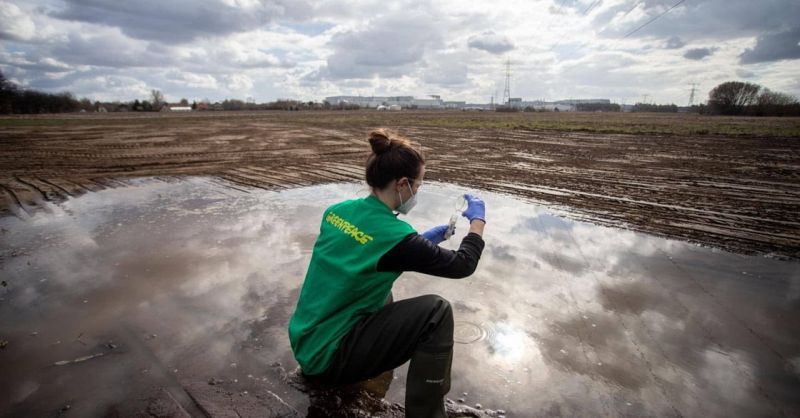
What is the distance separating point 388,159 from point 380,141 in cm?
10

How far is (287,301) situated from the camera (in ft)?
11.6

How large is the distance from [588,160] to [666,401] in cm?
1030

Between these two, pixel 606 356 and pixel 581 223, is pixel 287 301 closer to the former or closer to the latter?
pixel 606 356

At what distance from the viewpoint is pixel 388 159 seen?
2.03 m

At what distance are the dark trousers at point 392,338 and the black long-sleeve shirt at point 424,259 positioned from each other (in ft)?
0.66

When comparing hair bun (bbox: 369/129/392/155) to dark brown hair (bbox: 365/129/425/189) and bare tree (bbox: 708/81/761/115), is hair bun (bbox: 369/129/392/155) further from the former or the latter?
bare tree (bbox: 708/81/761/115)

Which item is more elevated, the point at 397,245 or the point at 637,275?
the point at 397,245

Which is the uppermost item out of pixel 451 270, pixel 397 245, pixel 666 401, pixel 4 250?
pixel 397 245

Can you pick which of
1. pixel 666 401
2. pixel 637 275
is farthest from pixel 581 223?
pixel 666 401

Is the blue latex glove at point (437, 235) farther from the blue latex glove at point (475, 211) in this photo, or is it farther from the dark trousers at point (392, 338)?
the dark trousers at point (392, 338)

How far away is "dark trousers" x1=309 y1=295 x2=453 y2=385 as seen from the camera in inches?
75.9

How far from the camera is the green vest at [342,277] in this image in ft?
6.04

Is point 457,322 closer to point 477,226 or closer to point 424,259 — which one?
point 477,226

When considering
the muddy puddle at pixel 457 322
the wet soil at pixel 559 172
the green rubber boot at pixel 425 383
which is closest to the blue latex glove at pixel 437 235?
the muddy puddle at pixel 457 322
